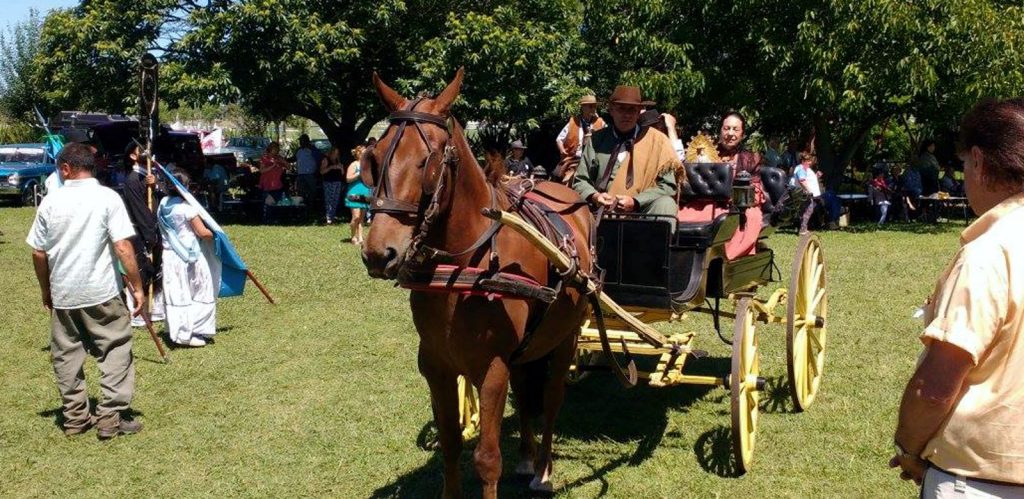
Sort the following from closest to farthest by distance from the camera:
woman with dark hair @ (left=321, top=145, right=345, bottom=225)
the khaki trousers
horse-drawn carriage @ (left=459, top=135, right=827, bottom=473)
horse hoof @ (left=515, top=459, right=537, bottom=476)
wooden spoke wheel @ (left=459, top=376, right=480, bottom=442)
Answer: horse hoof @ (left=515, top=459, right=537, bottom=476), horse-drawn carriage @ (left=459, top=135, right=827, bottom=473), wooden spoke wheel @ (left=459, top=376, right=480, bottom=442), the khaki trousers, woman with dark hair @ (left=321, top=145, right=345, bottom=225)

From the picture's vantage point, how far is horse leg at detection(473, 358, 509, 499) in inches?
166

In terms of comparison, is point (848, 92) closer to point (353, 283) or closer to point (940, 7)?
point (940, 7)

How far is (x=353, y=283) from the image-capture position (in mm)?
12648

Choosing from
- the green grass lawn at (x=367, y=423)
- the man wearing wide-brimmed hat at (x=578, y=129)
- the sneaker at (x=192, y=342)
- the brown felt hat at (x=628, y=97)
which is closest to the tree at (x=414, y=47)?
the green grass lawn at (x=367, y=423)

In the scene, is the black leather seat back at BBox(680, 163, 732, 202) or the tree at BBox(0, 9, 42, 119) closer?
the black leather seat back at BBox(680, 163, 732, 202)

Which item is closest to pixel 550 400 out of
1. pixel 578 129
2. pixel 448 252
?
pixel 448 252

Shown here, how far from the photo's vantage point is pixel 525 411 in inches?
215

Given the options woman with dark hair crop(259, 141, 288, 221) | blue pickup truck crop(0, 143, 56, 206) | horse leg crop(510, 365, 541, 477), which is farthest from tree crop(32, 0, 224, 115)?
horse leg crop(510, 365, 541, 477)

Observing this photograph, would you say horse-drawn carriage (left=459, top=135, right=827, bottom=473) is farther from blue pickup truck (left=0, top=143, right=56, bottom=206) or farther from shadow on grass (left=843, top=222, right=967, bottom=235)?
blue pickup truck (left=0, top=143, right=56, bottom=206)

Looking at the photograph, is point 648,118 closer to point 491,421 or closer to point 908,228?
point 491,421

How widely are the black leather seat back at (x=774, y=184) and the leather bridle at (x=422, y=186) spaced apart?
407 centimetres

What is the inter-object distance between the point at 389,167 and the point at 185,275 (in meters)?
6.14

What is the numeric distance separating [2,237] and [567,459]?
55.1 ft

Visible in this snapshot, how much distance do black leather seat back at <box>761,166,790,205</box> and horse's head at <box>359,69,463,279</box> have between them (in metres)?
4.12
